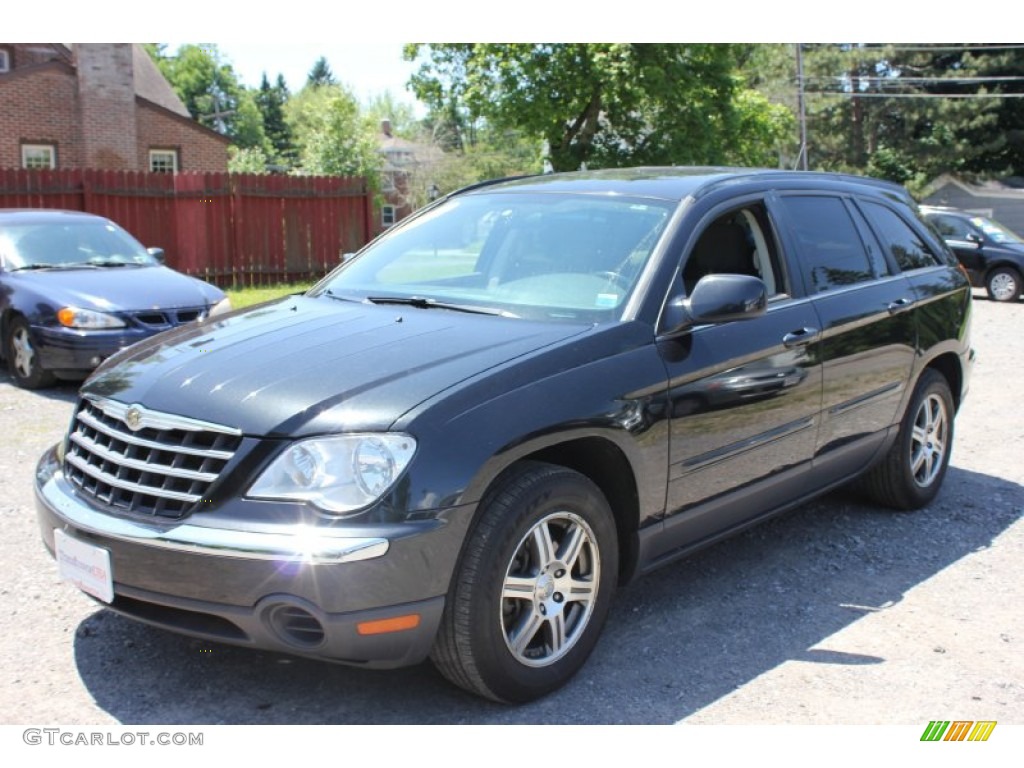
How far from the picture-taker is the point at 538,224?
4680mm

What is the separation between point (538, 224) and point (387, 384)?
1.57m

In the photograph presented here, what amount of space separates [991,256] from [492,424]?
18998mm

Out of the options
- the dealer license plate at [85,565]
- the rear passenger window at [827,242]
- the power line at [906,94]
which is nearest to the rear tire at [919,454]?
the rear passenger window at [827,242]

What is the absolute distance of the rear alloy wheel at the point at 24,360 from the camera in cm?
910

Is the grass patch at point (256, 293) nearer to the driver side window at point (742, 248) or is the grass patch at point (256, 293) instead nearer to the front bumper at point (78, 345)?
the front bumper at point (78, 345)

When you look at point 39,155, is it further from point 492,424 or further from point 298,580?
point 298,580

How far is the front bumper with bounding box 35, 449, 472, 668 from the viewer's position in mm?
3047

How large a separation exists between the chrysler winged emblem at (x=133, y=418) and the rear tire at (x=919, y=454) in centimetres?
390

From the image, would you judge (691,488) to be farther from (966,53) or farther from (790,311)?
(966,53)

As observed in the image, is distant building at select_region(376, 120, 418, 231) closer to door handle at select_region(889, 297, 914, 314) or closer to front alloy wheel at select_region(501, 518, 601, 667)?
door handle at select_region(889, 297, 914, 314)

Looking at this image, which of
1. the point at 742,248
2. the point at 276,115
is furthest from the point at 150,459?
the point at 276,115

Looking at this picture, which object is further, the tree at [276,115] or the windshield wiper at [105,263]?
the tree at [276,115]

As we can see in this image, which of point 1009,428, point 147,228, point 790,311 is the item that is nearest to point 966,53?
point 147,228

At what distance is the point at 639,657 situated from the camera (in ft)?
13.2
